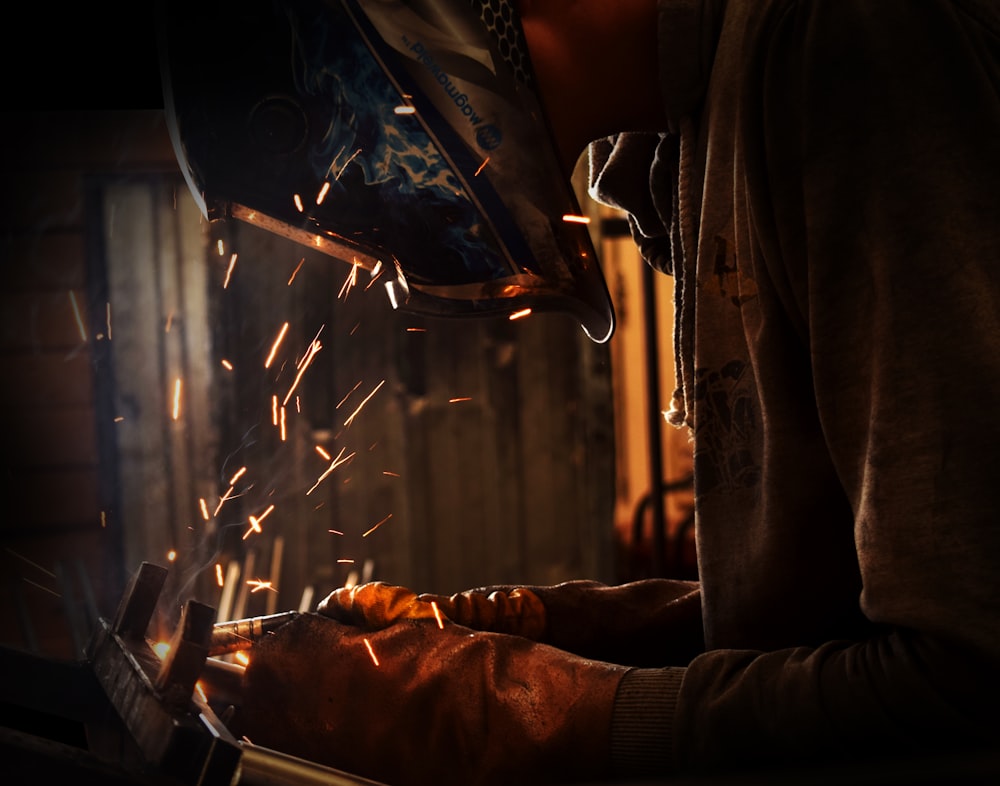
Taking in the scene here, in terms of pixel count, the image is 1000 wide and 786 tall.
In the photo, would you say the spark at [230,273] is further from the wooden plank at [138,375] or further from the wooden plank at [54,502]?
the wooden plank at [54,502]

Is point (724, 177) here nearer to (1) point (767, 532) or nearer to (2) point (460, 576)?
(1) point (767, 532)

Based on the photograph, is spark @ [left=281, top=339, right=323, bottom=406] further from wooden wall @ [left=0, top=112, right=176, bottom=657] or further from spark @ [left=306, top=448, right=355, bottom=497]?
wooden wall @ [left=0, top=112, right=176, bottom=657]

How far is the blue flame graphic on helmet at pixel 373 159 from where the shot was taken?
1365 mm

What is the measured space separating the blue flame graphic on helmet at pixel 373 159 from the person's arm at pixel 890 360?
1.50 ft

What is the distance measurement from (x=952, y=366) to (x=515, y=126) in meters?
0.72

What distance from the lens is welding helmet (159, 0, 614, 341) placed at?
1.36m

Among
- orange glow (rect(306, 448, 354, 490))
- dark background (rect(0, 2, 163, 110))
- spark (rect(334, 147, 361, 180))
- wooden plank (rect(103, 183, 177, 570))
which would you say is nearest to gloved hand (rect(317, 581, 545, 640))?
spark (rect(334, 147, 361, 180))

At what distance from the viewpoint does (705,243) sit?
129 centimetres

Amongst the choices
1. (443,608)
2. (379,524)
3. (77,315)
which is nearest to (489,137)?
(443,608)

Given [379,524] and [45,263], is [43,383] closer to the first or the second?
[45,263]

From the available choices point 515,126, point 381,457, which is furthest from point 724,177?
point 381,457

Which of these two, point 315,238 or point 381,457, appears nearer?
point 315,238

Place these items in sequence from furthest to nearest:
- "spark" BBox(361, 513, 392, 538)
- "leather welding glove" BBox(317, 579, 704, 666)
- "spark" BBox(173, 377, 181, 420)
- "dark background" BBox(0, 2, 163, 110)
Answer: "spark" BBox(361, 513, 392, 538) < "spark" BBox(173, 377, 181, 420) < "leather welding glove" BBox(317, 579, 704, 666) < "dark background" BBox(0, 2, 163, 110)

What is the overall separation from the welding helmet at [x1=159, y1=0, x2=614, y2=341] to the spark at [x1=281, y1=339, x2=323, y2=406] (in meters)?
2.85
